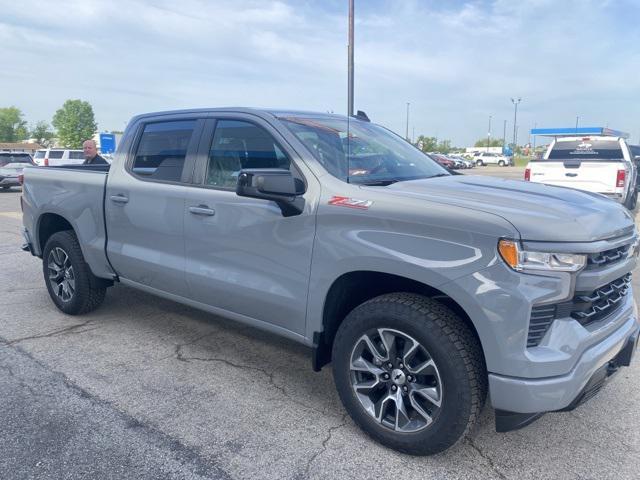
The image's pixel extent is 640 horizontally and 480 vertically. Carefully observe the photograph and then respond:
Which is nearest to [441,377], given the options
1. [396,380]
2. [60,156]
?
[396,380]

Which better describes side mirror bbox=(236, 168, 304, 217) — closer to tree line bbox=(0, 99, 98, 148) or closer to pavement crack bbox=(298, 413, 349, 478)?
pavement crack bbox=(298, 413, 349, 478)

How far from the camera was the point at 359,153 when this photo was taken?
3539 millimetres

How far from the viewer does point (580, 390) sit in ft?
8.23

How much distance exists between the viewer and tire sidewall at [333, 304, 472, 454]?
8.39 feet

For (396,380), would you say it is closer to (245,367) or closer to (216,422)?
(216,422)

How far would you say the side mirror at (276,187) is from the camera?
Answer: 293 centimetres

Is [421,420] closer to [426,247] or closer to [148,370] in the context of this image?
[426,247]

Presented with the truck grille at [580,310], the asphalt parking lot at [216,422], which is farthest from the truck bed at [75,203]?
the truck grille at [580,310]

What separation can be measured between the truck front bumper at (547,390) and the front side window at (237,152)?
1.80m

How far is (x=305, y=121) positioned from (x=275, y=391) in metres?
1.79

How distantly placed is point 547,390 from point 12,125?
132115 mm

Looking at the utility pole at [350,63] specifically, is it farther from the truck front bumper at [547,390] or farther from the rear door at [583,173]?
the truck front bumper at [547,390]

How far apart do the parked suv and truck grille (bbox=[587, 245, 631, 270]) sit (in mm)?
65906

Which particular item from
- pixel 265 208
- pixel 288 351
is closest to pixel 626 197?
pixel 288 351
